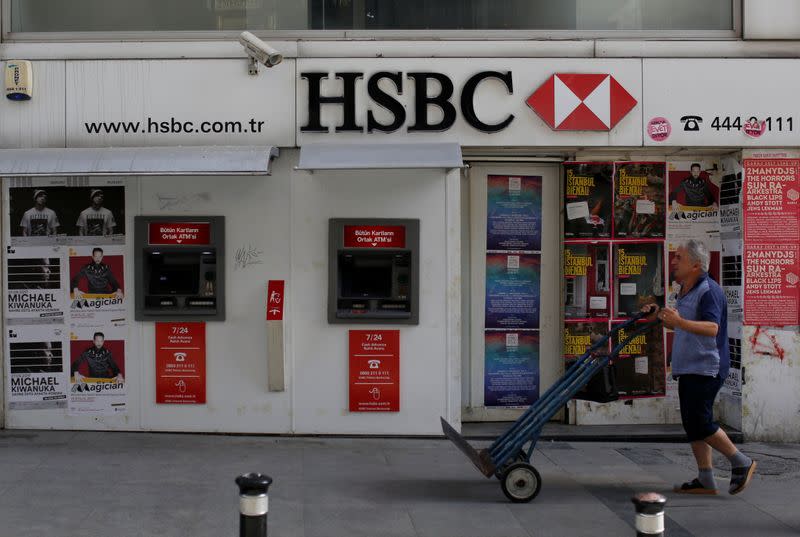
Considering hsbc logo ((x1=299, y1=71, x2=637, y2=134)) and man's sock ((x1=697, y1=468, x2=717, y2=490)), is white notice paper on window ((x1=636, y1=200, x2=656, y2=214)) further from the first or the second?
man's sock ((x1=697, y1=468, x2=717, y2=490))

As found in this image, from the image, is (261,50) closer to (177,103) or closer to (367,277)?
(177,103)

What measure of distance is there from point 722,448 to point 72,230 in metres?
5.72

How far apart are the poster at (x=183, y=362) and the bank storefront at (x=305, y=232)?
0.02 meters

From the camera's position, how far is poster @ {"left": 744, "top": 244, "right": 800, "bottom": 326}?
28.7ft

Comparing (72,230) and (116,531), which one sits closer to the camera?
(116,531)

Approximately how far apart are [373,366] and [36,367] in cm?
302

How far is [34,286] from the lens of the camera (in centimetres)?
869

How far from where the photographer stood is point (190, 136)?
858cm

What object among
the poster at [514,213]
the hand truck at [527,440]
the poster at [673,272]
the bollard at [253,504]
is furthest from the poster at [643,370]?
the bollard at [253,504]

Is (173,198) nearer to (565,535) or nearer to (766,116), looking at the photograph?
(565,535)

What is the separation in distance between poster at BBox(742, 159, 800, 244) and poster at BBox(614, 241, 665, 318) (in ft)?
2.94

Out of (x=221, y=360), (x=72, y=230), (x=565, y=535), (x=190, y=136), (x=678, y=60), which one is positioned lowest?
(x=565, y=535)

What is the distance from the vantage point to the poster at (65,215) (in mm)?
8664

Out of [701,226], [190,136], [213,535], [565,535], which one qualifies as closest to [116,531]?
[213,535]
